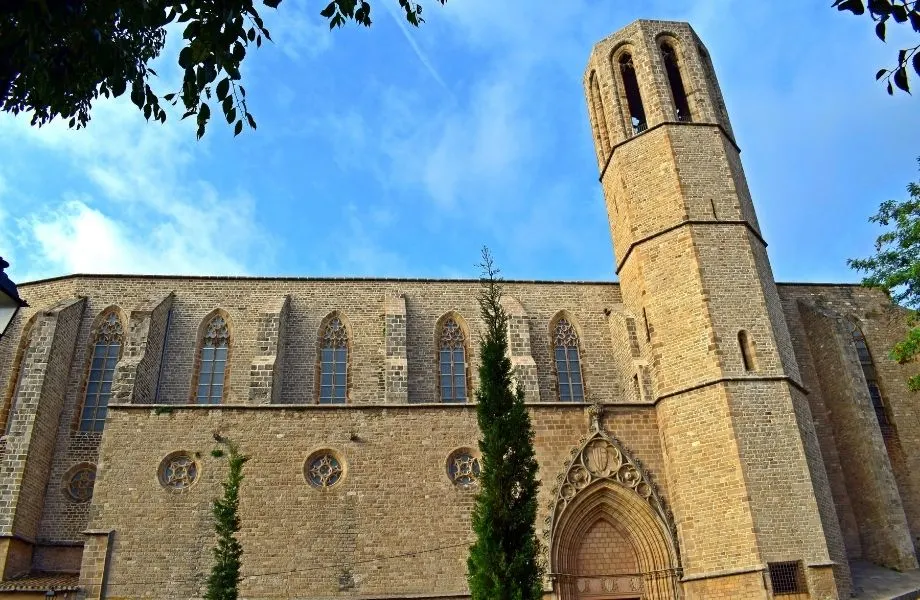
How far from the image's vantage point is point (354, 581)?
1579 cm

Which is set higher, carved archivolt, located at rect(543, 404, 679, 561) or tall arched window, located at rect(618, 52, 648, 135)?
tall arched window, located at rect(618, 52, 648, 135)

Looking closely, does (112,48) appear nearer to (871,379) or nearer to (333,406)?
(333,406)

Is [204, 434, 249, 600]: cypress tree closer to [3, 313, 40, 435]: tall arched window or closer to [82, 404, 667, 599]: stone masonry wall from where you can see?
[82, 404, 667, 599]: stone masonry wall

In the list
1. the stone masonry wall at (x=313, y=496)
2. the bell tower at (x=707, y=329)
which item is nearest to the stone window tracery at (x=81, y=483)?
the stone masonry wall at (x=313, y=496)

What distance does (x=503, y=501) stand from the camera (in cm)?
1151

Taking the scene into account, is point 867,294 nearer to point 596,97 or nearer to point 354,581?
point 596,97

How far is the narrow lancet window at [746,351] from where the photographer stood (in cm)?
1706

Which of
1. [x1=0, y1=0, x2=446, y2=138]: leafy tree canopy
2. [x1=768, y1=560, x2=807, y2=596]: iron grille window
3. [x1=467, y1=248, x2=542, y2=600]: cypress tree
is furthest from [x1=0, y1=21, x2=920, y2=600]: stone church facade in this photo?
[x1=0, y1=0, x2=446, y2=138]: leafy tree canopy

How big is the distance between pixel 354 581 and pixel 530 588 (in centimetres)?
624

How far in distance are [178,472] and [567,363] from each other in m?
11.3

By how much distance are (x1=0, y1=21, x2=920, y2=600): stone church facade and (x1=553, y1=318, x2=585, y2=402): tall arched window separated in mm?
110

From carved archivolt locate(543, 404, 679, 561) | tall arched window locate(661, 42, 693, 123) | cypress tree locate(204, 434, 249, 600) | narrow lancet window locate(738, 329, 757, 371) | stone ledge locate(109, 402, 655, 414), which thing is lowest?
cypress tree locate(204, 434, 249, 600)

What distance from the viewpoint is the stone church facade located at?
52.0 ft

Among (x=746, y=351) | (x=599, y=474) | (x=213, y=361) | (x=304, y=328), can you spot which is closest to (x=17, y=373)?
(x=213, y=361)
